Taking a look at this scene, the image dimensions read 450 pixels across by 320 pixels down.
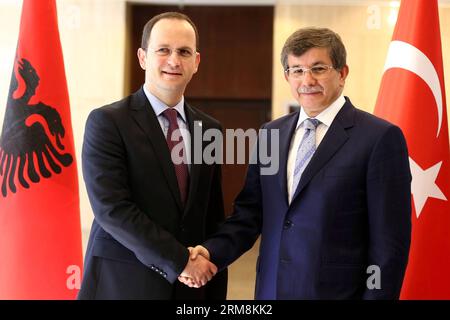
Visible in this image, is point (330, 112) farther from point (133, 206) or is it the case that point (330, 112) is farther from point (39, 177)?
point (39, 177)

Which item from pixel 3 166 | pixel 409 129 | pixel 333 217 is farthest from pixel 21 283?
pixel 409 129

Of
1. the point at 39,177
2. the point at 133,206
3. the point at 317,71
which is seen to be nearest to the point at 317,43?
the point at 317,71

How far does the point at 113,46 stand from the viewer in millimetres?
8266

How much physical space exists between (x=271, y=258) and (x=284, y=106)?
6.23 metres

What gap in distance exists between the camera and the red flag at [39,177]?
3.47 metres

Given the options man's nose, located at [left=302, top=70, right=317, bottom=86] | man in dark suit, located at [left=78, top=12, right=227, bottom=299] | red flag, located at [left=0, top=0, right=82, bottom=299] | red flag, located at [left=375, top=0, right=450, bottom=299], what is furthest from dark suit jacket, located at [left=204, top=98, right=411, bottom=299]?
red flag, located at [left=0, top=0, right=82, bottom=299]

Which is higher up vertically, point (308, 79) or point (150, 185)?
point (308, 79)

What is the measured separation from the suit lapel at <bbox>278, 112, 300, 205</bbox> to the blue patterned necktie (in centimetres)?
5

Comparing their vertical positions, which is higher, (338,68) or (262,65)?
(262,65)

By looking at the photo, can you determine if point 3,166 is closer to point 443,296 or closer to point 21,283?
point 21,283

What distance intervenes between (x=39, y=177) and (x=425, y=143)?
2.49m

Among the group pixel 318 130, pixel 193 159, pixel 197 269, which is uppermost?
pixel 318 130

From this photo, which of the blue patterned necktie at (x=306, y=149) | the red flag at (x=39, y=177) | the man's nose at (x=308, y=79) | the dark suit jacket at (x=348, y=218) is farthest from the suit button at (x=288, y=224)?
the red flag at (x=39, y=177)
